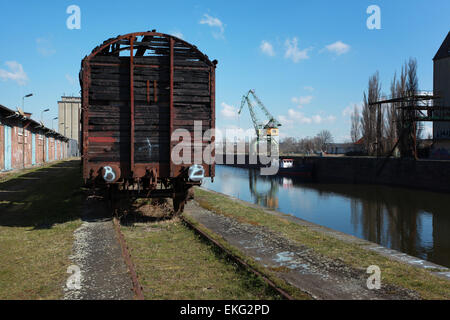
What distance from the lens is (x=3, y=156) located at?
22.2m

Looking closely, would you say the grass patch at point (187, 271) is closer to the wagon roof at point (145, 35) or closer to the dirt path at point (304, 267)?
the dirt path at point (304, 267)

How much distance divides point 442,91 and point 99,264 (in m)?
42.9

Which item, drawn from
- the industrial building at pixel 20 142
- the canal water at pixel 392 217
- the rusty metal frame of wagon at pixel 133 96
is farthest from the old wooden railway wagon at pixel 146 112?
the industrial building at pixel 20 142

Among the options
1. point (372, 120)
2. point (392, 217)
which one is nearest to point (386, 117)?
point (372, 120)

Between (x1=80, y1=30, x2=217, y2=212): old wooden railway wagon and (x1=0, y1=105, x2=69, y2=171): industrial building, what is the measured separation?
16.1 m

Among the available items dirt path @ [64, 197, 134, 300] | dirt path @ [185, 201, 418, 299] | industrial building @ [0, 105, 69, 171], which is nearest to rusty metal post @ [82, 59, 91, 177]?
dirt path @ [64, 197, 134, 300]

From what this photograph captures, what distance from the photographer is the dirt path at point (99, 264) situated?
179 inches

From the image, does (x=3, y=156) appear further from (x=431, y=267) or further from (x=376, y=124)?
(x=376, y=124)

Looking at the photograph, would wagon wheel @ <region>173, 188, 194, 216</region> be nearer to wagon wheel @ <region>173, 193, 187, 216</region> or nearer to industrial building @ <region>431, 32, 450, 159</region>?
wagon wheel @ <region>173, 193, 187, 216</region>

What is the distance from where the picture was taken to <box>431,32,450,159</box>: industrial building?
36.1 m

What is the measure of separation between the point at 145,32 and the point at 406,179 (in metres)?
29.9
